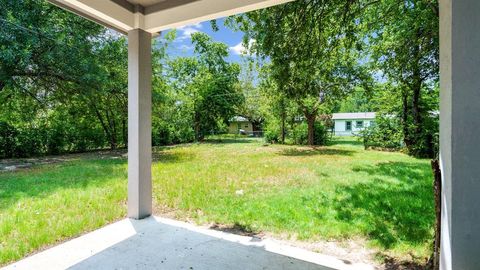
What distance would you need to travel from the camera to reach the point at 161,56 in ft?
31.5

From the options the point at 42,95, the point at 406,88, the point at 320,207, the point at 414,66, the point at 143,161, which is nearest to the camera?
the point at 143,161

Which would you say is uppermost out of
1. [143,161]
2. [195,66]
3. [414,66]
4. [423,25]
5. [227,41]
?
[227,41]

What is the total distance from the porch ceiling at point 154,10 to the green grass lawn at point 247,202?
89.5 inches

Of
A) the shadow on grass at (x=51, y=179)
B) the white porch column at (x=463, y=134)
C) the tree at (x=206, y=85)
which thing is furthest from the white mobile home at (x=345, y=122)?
the white porch column at (x=463, y=134)

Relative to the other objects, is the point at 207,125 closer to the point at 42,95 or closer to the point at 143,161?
the point at 42,95

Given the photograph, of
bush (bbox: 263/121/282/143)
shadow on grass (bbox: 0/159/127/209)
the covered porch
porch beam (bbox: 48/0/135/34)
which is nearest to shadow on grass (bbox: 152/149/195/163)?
shadow on grass (bbox: 0/159/127/209)

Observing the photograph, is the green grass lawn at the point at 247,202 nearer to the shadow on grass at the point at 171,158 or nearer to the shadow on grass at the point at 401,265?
the shadow on grass at the point at 401,265

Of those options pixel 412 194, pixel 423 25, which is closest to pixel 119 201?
pixel 412 194

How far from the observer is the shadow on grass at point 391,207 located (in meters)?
2.82

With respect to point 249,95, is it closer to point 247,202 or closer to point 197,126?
point 197,126

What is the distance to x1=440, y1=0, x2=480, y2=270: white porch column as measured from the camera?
4.38ft

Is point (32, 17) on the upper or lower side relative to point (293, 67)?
upper

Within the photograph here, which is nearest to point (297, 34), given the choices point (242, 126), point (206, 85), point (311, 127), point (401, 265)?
point (401, 265)

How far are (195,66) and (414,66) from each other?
15276mm
